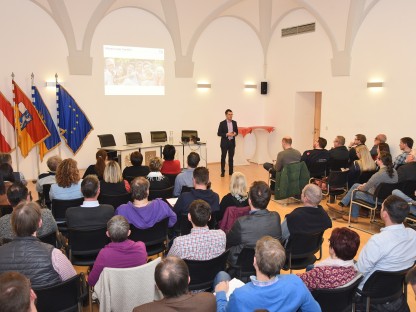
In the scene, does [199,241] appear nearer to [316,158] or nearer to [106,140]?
[316,158]

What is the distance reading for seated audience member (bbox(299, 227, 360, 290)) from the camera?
2.86 metres

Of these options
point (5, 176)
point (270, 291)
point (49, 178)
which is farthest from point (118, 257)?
point (5, 176)

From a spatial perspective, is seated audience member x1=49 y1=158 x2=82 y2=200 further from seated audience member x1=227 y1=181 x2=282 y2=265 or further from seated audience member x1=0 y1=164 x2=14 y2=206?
seated audience member x1=227 y1=181 x2=282 y2=265

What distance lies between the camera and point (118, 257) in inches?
123

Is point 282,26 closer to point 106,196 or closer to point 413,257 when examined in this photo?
point 106,196

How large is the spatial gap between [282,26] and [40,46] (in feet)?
22.5

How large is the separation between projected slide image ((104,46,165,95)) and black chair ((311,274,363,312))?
Result: 30.1 feet

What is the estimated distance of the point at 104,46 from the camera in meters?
10.6

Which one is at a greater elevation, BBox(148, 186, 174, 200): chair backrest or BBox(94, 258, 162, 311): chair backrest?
BBox(148, 186, 174, 200): chair backrest

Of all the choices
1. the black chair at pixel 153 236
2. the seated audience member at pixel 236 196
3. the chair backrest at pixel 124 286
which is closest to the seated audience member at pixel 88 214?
the black chair at pixel 153 236

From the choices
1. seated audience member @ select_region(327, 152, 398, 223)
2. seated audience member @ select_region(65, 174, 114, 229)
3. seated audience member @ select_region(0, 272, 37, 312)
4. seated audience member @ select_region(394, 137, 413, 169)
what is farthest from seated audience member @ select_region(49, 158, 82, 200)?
seated audience member @ select_region(394, 137, 413, 169)

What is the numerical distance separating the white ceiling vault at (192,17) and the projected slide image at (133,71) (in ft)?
1.78

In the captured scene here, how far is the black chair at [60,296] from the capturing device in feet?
8.96

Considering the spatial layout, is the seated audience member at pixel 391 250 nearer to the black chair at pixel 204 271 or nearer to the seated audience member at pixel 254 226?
the seated audience member at pixel 254 226
